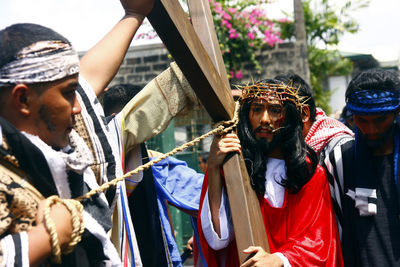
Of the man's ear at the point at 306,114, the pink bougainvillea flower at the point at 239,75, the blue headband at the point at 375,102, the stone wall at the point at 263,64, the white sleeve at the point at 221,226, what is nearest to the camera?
the white sleeve at the point at 221,226

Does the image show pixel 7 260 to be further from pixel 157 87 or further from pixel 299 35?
pixel 299 35

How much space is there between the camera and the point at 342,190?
2990 mm

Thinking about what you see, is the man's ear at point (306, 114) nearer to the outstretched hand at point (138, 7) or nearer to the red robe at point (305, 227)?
the red robe at point (305, 227)

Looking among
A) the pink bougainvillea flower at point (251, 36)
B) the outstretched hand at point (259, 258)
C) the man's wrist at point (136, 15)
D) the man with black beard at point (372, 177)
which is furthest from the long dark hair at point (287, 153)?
the pink bougainvillea flower at point (251, 36)

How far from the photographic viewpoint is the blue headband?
2871 millimetres

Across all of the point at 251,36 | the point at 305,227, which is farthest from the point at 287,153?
the point at 251,36

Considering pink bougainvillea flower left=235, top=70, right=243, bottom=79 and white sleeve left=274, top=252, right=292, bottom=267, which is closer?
white sleeve left=274, top=252, right=292, bottom=267

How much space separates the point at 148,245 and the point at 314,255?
3.46 feet

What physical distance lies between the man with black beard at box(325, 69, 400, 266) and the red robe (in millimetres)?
108

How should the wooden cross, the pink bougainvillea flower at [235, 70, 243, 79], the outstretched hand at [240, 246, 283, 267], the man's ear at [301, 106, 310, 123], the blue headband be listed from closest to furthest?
the wooden cross → the outstretched hand at [240, 246, 283, 267] → the blue headband → the man's ear at [301, 106, 310, 123] → the pink bougainvillea flower at [235, 70, 243, 79]

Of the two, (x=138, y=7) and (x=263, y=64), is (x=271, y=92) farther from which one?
(x=263, y=64)

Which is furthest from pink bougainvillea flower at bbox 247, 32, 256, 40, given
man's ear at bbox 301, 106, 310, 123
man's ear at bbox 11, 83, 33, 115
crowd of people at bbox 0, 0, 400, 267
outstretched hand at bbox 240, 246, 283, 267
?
man's ear at bbox 11, 83, 33, 115

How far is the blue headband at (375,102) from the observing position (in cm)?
287

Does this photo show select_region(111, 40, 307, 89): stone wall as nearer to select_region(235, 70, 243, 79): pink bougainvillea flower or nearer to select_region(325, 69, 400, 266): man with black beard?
select_region(235, 70, 243, 79): pink bougainvillea flower
